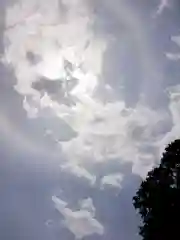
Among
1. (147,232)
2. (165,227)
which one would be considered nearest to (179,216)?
(165,227)

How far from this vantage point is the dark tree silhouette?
1084 inches

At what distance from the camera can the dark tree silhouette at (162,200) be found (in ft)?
90.3

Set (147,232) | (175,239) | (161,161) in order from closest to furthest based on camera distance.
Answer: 1. (175,239)
2. (147,232)
3. (161,161)

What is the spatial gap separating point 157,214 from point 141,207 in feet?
9.62

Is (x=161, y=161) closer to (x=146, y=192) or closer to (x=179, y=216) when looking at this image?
(x=146, y=192)

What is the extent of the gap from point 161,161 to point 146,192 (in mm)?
2675

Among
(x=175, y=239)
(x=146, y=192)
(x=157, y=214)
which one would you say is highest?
(x=146, y=192)

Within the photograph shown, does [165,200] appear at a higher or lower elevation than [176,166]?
lower

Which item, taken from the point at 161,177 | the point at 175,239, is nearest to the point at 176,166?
the point at 161,177

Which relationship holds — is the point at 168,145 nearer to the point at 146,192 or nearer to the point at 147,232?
the point at 146,192

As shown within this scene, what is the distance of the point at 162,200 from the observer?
2819cm

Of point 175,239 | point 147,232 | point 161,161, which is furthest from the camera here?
point 161,161

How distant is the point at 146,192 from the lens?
31.1 meters

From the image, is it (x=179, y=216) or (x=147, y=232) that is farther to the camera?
(x=147, y=232)
